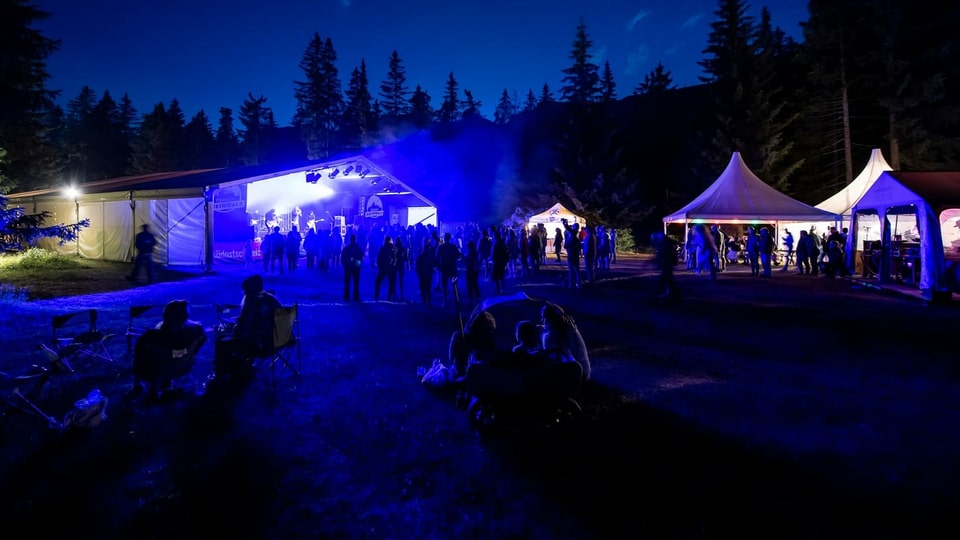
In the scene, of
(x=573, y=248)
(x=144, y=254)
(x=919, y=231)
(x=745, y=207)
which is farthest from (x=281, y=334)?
(x=745, y=207)

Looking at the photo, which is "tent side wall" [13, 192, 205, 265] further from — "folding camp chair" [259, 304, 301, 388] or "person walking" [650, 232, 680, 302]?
"person walking" [650, 232, 680, 302]

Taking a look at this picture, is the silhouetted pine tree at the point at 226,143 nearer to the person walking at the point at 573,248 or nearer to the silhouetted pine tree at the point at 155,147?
the silhouetted pine tree at the point at 155,147

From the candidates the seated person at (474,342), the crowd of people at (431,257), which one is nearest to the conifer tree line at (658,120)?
the crowd of people at (431,257)

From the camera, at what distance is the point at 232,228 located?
19.4 m

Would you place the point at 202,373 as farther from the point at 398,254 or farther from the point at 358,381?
the point at 398,254

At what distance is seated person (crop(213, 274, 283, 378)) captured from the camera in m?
5.50

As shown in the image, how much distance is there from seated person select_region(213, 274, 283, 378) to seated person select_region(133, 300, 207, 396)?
0.99 feet

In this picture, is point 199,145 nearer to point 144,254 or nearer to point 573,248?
point 144,254

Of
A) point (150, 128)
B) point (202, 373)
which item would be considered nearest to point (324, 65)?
point (150, 128)

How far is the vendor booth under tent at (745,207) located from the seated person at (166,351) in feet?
64.1

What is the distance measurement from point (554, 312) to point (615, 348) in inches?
101

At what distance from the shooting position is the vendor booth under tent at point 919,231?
1168 cm

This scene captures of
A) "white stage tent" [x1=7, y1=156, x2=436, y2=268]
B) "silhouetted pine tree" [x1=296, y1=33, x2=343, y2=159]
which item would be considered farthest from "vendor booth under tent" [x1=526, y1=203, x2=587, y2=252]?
"silhouetted pine tree" [x1=296, y1=33, x2=343, y2=159]

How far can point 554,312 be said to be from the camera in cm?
525
